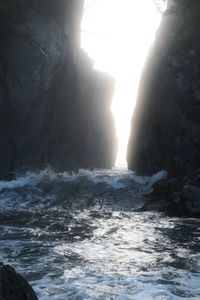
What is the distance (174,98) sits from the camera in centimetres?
2511

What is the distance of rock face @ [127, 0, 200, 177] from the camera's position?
2359 centimetres

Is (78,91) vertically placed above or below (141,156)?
above

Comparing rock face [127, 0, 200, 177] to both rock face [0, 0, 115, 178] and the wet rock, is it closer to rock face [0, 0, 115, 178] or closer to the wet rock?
rock face [0, 0, 115, 178]

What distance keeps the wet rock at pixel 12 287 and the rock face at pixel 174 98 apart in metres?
19.0

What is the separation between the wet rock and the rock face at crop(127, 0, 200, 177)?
62.5 feet

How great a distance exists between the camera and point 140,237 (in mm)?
11023

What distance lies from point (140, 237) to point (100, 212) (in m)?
5.27

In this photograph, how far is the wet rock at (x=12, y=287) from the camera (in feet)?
13.7

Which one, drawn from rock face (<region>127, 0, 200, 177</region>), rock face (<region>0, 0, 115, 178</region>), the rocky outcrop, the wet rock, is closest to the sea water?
the rocky outcrop

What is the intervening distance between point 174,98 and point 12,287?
859 inches

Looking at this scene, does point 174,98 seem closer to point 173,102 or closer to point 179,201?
point 173,102

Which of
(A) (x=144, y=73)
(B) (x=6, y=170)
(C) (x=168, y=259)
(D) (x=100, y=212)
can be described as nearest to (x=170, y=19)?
(A) (x=144, y=73)

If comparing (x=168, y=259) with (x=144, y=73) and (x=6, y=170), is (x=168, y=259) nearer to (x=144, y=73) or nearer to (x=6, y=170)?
(x=6, y=170)

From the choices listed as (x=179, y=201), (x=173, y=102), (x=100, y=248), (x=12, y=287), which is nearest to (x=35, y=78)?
(x=173, y=102)
